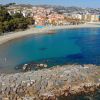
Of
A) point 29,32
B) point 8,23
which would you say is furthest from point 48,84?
point 29,32

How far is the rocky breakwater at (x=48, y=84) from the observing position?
19375 mm

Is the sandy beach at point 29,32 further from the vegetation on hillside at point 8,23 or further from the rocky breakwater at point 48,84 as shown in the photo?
the rocky breakwater at point 48,84

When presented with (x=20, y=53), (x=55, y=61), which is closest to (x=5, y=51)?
(x=20, y=53)

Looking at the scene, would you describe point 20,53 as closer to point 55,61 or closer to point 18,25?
point 55,61

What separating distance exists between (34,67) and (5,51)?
1102cm

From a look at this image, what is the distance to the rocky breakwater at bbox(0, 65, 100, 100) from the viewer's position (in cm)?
1938

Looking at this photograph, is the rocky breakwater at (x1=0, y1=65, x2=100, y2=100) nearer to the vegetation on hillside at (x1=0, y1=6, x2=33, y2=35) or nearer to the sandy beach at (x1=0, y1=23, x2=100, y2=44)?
the sandy beach at (x1=0, y1=23, x2=100, y2=44)

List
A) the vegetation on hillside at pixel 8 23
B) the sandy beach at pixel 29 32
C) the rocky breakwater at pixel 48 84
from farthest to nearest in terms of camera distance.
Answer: the vegetation on hillside at pixel 8 23 < the sandy beach at pixel 29 32 < the rocky breakwater at pixel 48 84

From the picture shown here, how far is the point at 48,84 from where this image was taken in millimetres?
20875

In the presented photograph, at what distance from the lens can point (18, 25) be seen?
6294 cm

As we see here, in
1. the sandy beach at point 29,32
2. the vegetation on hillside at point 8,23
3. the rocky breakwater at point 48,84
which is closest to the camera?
the rocky breakwater at point 48,84

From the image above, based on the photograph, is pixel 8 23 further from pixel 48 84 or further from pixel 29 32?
pixel 48 84

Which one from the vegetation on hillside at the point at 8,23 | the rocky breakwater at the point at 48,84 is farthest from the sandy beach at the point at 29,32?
the rocky breakwater at the point at 48,84

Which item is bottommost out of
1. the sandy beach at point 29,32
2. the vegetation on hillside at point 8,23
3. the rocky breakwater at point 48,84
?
the sandy beach at point 29,32
